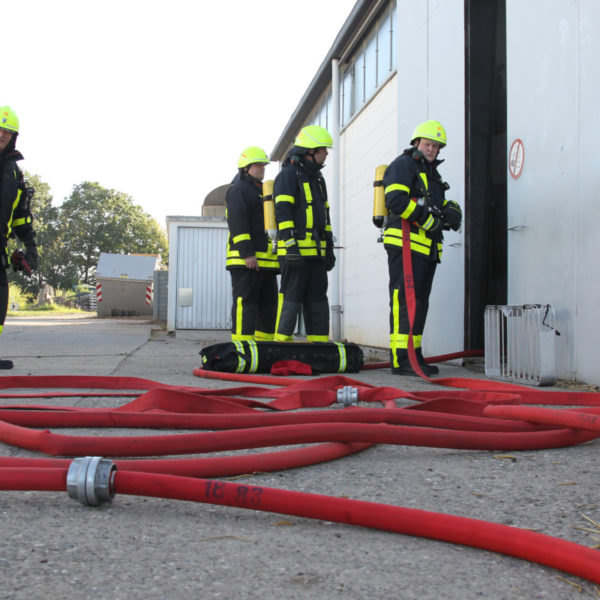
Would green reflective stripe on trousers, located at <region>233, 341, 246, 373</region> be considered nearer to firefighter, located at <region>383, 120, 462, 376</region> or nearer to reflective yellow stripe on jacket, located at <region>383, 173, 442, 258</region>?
firefighter, located at <region>383, 120, 462, 376</region>

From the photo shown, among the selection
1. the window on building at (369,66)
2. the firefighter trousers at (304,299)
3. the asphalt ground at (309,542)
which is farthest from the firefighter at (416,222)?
the window on building at (369,66)

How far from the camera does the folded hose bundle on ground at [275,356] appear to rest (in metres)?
4.62

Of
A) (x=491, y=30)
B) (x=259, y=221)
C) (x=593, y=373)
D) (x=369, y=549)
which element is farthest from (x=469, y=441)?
(x=491, y=30)

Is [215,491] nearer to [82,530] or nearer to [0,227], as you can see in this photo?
[82,530]

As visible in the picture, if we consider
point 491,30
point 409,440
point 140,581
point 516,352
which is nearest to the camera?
point 140,581

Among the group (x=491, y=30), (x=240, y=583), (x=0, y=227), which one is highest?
(x=491, y=30)

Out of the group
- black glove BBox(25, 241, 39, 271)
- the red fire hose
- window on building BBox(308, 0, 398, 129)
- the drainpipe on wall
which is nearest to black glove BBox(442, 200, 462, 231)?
black glove BBox(25, 241, 39, 271)

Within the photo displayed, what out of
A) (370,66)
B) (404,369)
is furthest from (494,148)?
(370,66)

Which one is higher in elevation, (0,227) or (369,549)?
(0,227)

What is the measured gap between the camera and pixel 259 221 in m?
6.00

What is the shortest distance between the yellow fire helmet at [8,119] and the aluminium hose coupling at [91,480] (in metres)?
4.19

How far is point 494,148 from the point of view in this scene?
6.25 meters

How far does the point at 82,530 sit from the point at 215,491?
29cm

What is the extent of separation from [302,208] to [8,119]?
2.36 metres
